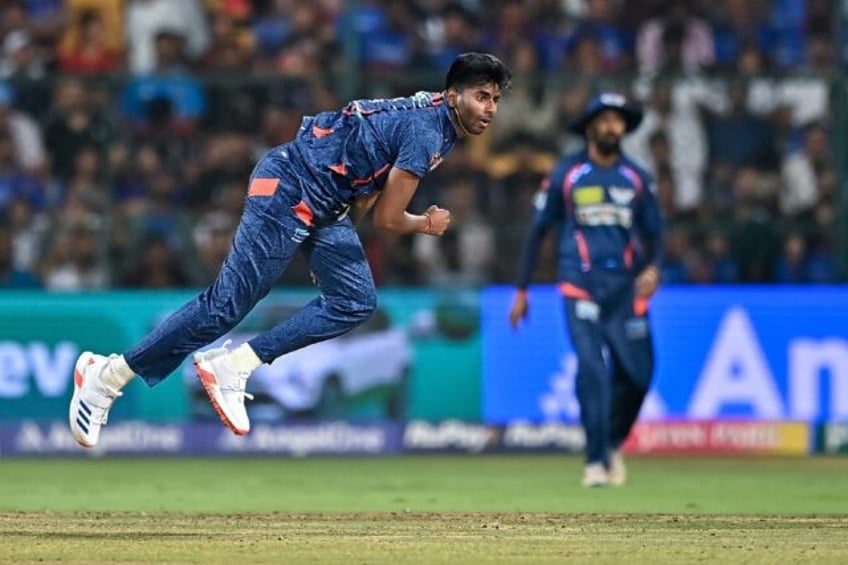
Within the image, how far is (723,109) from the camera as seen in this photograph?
16.3m

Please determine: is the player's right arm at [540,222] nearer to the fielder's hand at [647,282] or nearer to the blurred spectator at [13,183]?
the fielder's hand at [647,282]

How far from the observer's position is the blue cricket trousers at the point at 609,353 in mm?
12258

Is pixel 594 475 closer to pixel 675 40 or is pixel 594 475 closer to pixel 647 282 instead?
pixel 647 282

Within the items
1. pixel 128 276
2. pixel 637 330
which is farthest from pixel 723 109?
pixel 128 276

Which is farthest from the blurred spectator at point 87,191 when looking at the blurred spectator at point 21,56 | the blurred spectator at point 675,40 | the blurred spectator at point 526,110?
the blurred spectator at point 675,40

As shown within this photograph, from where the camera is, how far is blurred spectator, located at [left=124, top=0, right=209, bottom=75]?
17547 mm

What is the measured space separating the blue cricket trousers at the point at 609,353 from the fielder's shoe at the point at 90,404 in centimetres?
364

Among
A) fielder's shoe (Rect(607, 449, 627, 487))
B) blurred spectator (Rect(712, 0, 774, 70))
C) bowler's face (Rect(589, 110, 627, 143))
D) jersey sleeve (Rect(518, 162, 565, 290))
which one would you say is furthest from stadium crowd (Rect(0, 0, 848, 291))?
fielder's shoe (Rect(607, 449, 627, 487))

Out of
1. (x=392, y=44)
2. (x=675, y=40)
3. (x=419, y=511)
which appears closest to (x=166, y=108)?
(x=392, y=44)

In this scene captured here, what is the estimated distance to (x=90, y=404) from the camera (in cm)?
970

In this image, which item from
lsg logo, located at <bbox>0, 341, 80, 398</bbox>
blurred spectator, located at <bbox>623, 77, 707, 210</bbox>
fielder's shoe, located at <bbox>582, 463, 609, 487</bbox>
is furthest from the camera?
blurred spectator, located at <bbox>623, 77, 707, 210</bbox>

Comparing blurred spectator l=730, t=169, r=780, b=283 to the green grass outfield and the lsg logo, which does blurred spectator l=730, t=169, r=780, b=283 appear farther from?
the lsg logo

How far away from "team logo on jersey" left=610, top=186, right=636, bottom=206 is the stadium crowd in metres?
3.09

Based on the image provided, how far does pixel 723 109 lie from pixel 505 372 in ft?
9.91
